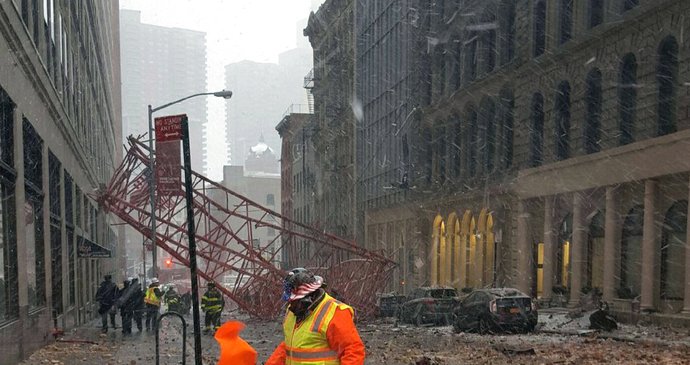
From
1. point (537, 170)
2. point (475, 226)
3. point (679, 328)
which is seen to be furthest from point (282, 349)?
point (475, 226)

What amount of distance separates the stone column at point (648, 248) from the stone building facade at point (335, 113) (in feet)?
108

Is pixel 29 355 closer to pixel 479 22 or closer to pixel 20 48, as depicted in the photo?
pixel 20 48

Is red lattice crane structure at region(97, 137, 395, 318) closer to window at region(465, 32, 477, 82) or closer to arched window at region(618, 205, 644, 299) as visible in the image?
arched window at region(618, 205, 644, 299)

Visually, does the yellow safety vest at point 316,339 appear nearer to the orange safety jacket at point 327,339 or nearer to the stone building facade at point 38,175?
the orange safety jacket at point 327,339

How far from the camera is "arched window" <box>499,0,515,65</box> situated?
33.6 metres

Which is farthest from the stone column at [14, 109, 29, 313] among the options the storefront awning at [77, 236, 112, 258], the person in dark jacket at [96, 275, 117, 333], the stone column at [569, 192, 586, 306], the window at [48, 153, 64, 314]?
the stone column at [569, 192, 586, 306]

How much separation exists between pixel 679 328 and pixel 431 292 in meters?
8.00

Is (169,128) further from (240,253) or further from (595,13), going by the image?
(595,13)

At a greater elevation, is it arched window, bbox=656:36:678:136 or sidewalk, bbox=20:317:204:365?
arched window, bbox=656:36:678:136

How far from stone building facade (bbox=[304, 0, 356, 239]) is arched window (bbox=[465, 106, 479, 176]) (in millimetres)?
18441

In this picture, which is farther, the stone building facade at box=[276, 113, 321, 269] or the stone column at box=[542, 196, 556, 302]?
the stone building facade at box=[276, 113, 321, 269]

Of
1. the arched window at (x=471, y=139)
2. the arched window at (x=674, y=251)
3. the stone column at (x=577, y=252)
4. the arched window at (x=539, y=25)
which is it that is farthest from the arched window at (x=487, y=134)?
the arched window at (x=674, y=251)

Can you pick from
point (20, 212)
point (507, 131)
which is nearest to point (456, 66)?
point (507, 131)

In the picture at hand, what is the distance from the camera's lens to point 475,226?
3666 cm
